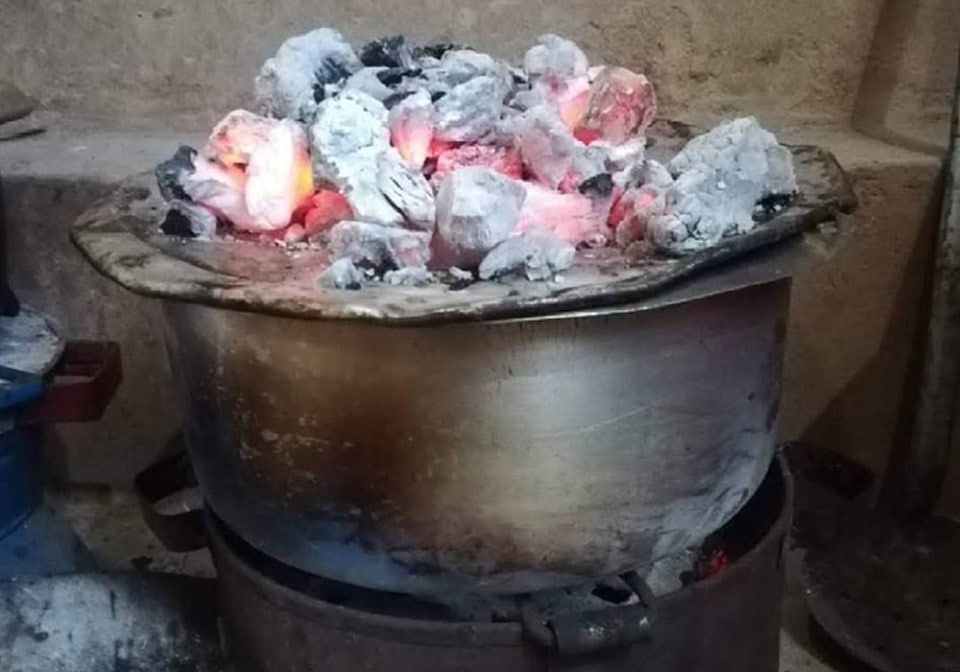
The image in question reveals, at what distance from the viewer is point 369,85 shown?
4.08 ft

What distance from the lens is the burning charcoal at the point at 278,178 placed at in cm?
112

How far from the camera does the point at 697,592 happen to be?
108cm

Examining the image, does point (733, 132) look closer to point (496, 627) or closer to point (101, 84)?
point (496, 627)

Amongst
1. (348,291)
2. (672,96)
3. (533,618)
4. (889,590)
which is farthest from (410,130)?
(889,590)

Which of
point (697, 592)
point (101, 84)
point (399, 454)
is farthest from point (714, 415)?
point (101, 84)

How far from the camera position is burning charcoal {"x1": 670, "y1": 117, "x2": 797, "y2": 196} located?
1.07 m

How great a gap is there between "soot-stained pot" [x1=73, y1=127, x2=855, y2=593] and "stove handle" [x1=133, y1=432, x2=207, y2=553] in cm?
24

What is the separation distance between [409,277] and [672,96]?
0.90 m

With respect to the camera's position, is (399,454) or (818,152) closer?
(399,454)

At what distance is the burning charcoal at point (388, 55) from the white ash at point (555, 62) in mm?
130

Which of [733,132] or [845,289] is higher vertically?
[733,132]

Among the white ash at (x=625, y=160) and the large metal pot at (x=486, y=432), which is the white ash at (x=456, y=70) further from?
the large metal pot at (x=486, y=432)

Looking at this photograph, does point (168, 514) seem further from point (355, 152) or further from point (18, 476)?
point (355, 152)

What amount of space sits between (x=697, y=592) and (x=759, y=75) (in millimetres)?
890
